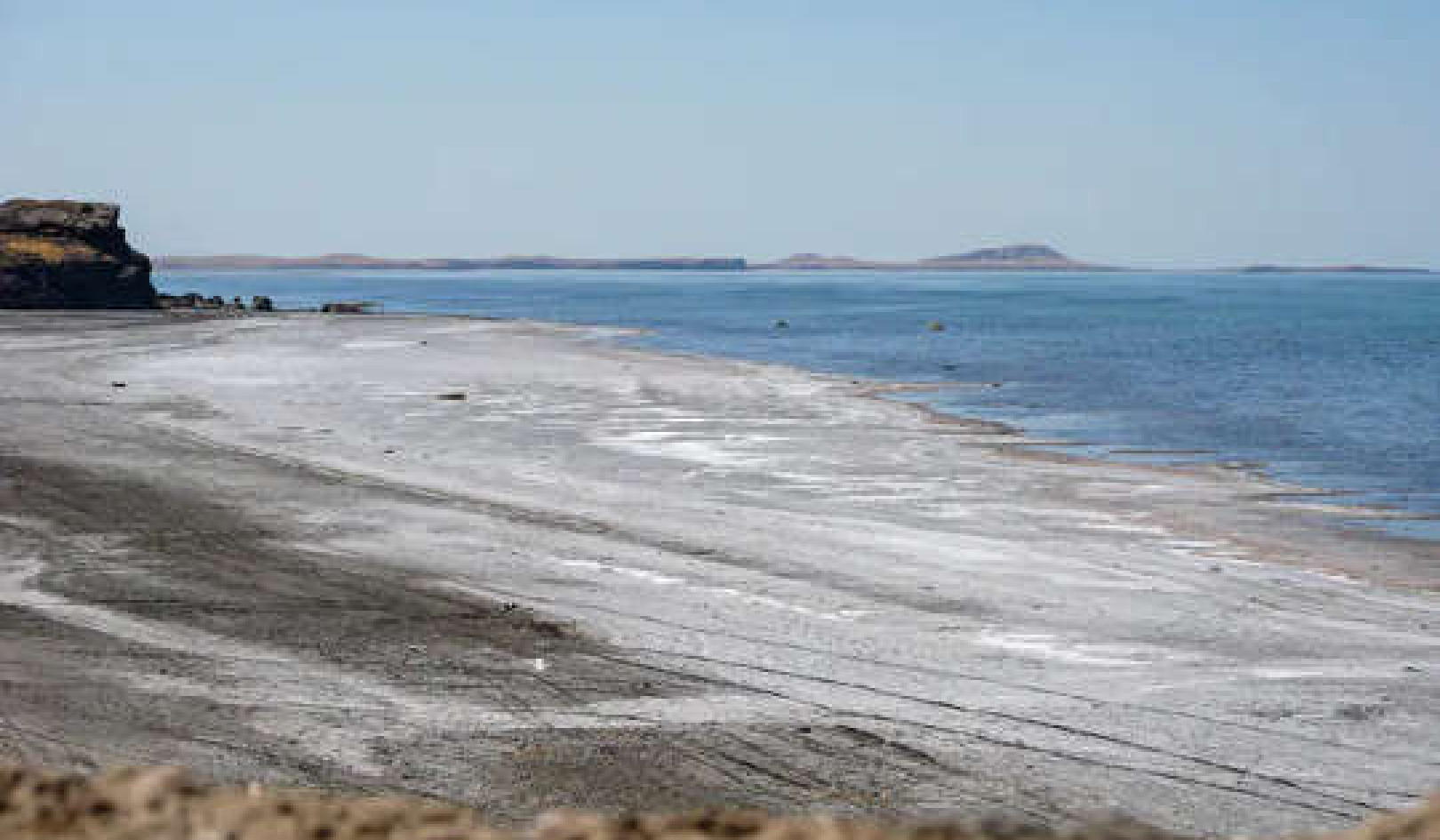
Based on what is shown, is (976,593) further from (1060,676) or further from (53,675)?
(53,675)

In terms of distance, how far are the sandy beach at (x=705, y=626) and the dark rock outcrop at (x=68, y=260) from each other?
48.0m

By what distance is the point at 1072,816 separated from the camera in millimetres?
8922

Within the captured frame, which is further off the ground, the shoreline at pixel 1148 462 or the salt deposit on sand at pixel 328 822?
the salt deposit on sand at pixel 328 822

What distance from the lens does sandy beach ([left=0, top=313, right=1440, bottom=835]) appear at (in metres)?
9.58

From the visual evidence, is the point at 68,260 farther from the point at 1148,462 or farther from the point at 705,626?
the point at 705,626

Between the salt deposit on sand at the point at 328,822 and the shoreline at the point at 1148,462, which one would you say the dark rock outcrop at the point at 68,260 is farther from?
the salt deposit on sand at the point at 328,822

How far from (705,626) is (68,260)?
218 feet

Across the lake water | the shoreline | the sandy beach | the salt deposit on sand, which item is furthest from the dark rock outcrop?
the salt deposit on sand

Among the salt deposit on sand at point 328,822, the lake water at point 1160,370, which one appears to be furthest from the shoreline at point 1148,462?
the salt deposit on sand at point 328,822

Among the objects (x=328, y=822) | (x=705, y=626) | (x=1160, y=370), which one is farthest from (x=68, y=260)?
(x=328, y=822)

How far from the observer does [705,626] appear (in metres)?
13.2

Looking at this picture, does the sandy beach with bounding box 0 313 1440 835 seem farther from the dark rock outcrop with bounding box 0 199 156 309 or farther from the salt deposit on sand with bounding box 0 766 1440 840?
the dark rock outcrop with bounding box 0 199 156 309

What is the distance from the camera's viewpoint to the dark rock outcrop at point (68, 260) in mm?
70062

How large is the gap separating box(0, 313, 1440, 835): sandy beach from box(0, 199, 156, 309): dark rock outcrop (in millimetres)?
48027
